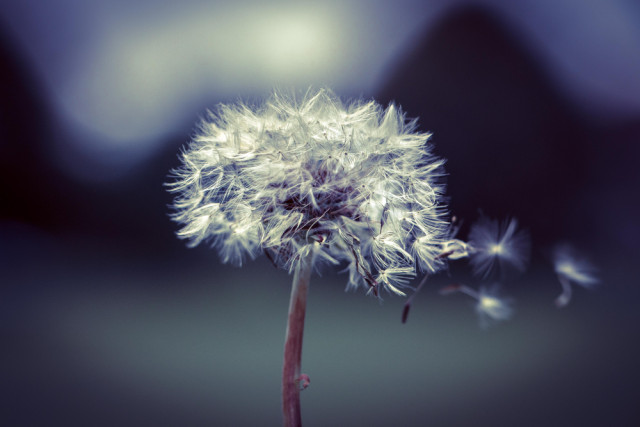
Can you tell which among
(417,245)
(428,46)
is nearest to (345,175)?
(417,245)

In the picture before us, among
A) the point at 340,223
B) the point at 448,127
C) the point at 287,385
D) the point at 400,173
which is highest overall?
the point at 448,127

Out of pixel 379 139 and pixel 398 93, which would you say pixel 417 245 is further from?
pixel 398 93

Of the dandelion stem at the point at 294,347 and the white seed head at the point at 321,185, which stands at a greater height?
the white seed head at the point at 321,185

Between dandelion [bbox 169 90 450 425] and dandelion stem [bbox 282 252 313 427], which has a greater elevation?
dandelion [bbox 169 90 450 425]

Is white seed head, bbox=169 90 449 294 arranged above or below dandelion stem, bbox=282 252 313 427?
above

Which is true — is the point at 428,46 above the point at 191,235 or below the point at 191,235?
above

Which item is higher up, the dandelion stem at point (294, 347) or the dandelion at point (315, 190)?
the dandelion at point (315, 190)

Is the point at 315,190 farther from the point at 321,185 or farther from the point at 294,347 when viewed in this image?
the point at 294,347
